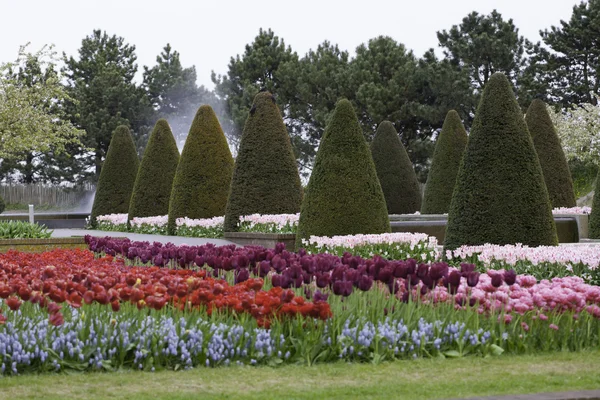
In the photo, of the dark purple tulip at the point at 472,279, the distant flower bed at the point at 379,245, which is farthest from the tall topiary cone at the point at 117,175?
the dark purple tulip at the point at 472,279

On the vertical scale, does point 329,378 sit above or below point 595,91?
below

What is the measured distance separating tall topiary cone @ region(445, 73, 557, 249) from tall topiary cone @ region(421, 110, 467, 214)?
40.7 feet

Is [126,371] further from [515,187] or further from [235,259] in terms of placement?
[515,187]

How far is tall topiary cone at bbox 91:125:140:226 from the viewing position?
87.3ft

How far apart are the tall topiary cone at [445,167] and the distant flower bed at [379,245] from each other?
1080 cm

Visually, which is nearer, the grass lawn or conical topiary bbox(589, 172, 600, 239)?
the grass lawn

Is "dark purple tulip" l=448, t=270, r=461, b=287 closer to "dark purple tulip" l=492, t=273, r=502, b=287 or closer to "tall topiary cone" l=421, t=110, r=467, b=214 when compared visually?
"dark purple tulip" l=492, t=273, r=502, b=287

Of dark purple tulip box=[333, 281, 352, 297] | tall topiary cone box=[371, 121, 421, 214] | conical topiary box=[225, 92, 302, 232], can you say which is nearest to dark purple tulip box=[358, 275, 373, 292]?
dark purple tulip box=[333, 281, 352, 297]

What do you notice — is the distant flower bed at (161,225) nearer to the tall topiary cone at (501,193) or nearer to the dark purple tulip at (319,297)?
the tall topiary cone at (501,193)

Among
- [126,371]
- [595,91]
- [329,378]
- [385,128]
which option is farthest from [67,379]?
[595,91]

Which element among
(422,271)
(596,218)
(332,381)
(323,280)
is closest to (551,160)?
(596,218)

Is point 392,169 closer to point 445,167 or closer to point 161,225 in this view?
point 445,167

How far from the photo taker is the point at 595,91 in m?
39.2

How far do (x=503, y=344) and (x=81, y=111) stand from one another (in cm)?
4152
